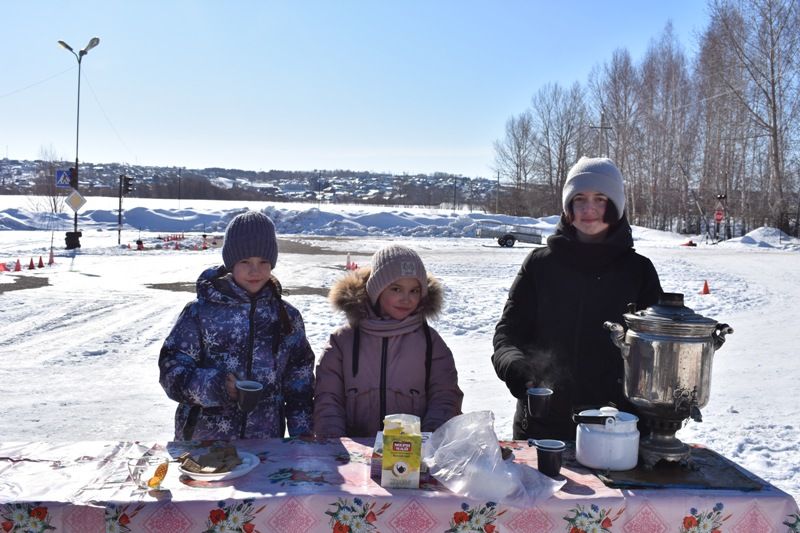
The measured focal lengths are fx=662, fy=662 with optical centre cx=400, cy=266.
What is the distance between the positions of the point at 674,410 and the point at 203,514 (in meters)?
1.49

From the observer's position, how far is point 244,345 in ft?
9.45

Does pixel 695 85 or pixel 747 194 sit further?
pixel 695 85

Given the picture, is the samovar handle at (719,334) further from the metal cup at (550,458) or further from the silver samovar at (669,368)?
the metal cup at (550,458)

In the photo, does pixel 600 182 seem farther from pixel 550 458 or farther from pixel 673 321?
pixel 550 458

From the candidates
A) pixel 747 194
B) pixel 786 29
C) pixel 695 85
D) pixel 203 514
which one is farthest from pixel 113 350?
pixel 695 85

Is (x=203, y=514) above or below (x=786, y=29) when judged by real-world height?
below

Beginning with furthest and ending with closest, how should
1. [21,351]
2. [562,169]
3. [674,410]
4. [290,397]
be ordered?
1. [562,169]
2. [21,351]
3. [290,397]
4. [674,410]

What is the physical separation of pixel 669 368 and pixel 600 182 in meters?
0.95

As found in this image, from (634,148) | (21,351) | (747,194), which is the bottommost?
(21,351)

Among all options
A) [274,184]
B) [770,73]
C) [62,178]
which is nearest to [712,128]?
[770,73]

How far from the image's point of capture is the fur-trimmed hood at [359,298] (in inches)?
115

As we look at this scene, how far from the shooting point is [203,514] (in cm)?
188

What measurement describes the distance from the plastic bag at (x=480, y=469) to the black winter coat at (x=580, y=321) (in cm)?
68

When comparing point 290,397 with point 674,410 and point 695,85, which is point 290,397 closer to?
point 674,410
